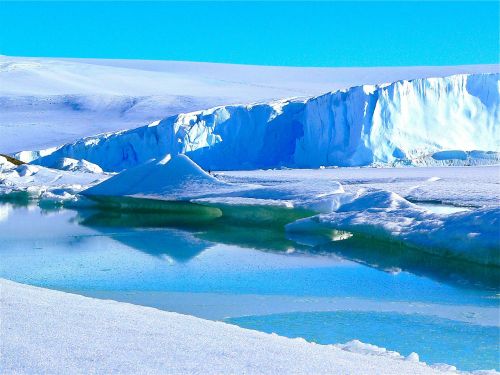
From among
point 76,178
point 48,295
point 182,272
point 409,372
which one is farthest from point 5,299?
point 76,178

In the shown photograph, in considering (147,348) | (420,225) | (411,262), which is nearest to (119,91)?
(420,225)

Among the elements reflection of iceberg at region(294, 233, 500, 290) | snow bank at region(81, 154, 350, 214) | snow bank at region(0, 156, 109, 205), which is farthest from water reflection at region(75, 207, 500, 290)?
snow bank at region(0, 156, 109, 205)

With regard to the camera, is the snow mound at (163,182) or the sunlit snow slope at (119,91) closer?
the snow mound at (163,182)

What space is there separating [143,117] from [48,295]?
24.9 metres

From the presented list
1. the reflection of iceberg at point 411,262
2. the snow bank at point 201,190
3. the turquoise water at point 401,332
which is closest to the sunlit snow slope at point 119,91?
the snow bank at point 201,190

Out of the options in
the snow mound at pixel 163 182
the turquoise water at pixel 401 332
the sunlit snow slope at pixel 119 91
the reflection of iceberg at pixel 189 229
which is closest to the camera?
the turquoise water at pixel 401 332

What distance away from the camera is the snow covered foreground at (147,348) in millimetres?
2057

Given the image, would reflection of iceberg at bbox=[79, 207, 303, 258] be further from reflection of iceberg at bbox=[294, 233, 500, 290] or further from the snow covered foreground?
the snow covered foreground

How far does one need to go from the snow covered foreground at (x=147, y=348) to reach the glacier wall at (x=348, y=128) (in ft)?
42.4

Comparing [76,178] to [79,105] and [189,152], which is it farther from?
[79,105]

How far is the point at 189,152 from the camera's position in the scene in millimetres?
17250

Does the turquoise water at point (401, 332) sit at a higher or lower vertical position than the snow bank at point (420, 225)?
lower

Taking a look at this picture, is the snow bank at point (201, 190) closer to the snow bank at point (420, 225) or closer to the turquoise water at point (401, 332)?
the snow bank at point (420, 225)

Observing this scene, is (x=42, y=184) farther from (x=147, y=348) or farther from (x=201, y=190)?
(x=147, y=348)
